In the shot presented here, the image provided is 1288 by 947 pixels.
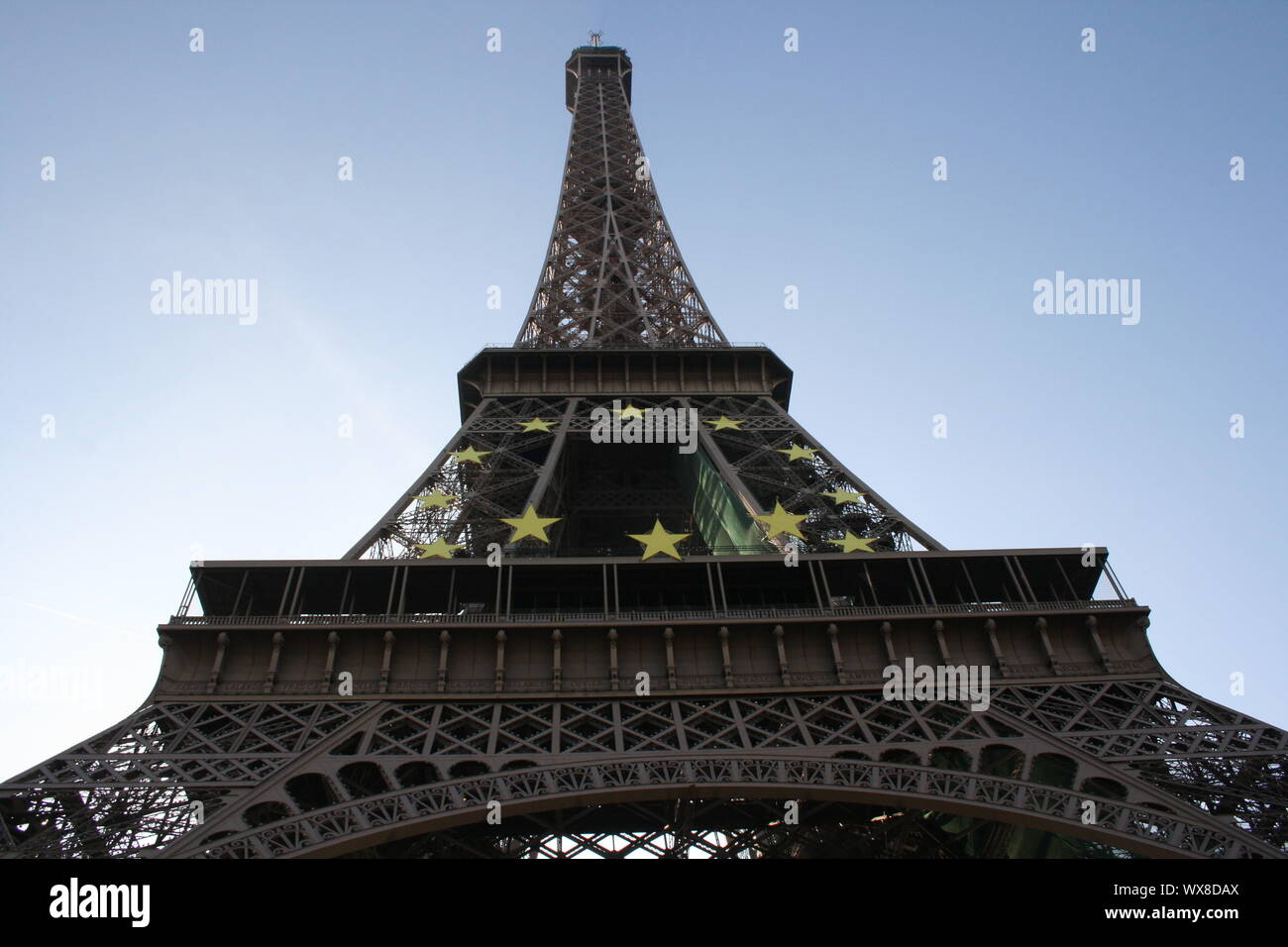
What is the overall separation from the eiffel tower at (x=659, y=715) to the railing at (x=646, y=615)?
3.8 inches

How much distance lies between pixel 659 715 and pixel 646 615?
10.4 ft

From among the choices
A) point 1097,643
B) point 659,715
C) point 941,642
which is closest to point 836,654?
point 941,642

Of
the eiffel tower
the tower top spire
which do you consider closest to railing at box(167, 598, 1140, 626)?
the eiffel tower

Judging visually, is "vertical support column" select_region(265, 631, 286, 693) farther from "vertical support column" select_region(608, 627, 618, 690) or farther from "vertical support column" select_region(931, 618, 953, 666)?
"vertical support column" select_region(931, 618, 953, 666)

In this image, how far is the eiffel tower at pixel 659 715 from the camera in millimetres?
17953

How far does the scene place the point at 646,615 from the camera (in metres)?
24.1

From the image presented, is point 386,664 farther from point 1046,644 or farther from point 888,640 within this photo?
point 1046,644

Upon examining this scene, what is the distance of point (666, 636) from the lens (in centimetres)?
2331

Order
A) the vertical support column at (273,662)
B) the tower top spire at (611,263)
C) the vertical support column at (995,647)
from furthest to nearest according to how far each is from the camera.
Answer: the tower top spire at (611,263) → the vertical support column at (995,647) → the vertical support column at (273,662)

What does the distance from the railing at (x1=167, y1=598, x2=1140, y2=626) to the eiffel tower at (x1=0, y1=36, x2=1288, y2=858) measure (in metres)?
0.10

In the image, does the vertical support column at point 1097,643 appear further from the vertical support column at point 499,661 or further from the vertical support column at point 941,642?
the vertical support column at point 499,661

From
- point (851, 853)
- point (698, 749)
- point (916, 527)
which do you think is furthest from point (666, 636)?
point (916, 527)

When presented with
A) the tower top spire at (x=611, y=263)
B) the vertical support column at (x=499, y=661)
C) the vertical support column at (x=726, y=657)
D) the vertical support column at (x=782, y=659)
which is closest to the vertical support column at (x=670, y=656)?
the vertical support column at (x=726, y=657)

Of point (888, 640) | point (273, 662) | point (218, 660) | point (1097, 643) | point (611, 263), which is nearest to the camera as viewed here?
point (218, 660)
